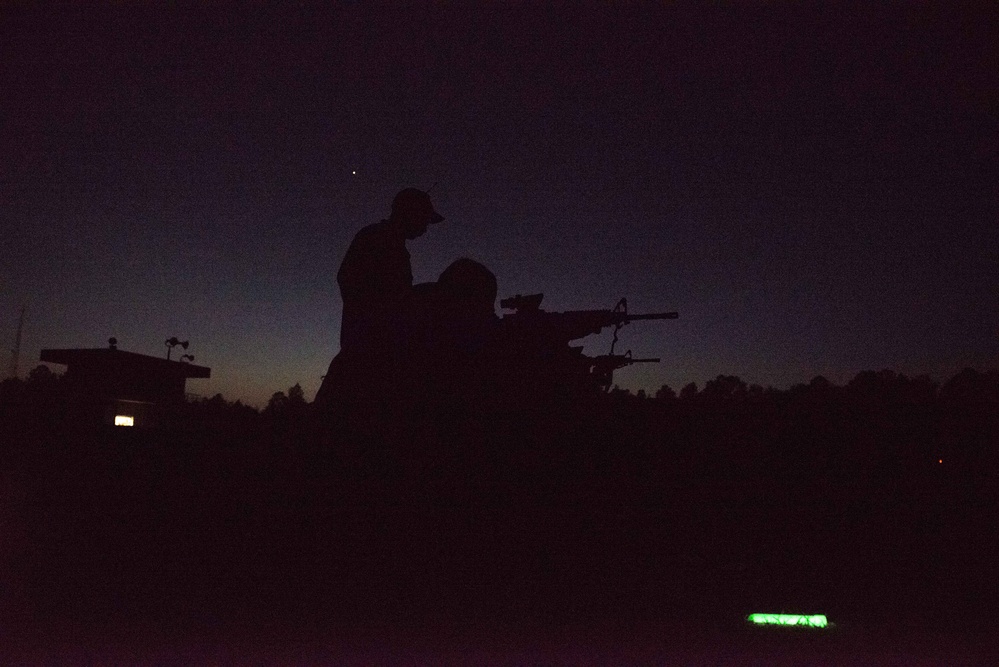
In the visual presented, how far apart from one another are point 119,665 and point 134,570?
4.99 ft

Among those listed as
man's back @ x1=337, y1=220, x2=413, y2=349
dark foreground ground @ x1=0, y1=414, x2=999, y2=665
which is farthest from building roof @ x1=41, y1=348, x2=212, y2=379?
man's back @ x1=337, y1=220, x2=413, y2=349

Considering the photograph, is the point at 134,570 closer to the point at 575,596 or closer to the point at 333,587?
the point at 333,587

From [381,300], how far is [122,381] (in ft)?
39.3

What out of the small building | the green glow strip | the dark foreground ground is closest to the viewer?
the green glow strip

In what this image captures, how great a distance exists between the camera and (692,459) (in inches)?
166

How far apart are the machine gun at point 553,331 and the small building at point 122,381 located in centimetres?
1095

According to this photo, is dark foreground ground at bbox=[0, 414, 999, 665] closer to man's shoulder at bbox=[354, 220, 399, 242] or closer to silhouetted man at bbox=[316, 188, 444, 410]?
silhouetted man at bbox=[316, 188, 444, 410]

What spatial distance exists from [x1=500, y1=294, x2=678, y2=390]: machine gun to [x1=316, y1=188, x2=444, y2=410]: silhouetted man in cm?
79

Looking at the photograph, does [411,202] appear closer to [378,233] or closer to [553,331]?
[378,233]

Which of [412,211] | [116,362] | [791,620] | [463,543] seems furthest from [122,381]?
[791,620]

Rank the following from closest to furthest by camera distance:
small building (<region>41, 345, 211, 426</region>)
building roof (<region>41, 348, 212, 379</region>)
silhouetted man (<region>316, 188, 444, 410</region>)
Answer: silhouetted man (<region>316, 188, 444, 410</region>), small building (<region>41, 345, 211, 426</region>), building roof (<region>41, 348, 212, 379</region>)

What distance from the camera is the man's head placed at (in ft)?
16.9

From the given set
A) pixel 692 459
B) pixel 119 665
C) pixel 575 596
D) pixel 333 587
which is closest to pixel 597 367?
pixel 692 459

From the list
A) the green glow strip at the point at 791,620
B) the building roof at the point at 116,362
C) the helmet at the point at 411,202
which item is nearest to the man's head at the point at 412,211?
the helmet at the point at 411,202
